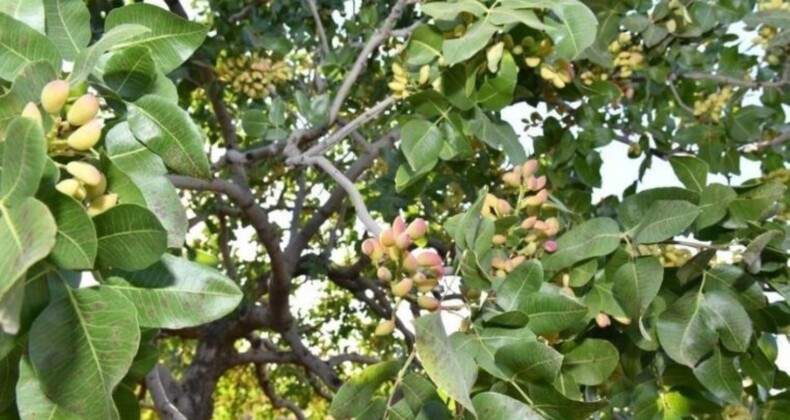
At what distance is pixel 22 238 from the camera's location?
461 millimetres

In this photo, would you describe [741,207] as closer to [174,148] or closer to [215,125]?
[174,148]

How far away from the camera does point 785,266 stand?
1048 millimetres

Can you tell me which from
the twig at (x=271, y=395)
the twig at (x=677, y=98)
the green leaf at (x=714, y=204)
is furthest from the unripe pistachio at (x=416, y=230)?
the twig at (x=271, y=395)

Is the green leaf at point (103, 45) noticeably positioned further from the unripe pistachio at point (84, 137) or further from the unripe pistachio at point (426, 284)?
the unripe pistachio at point (426, 284)

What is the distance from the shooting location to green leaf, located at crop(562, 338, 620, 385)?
0.98 m

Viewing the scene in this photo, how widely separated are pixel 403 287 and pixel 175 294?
291 millimetres

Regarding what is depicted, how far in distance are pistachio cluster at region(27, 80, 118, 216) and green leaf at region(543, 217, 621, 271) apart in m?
0.55

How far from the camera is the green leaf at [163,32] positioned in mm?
739

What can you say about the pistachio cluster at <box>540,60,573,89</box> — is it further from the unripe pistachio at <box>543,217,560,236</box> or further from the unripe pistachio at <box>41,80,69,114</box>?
the unripe pistachio at <box>41,80,69,114</box>

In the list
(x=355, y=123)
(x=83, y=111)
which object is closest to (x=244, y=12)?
(x=355, y=123)

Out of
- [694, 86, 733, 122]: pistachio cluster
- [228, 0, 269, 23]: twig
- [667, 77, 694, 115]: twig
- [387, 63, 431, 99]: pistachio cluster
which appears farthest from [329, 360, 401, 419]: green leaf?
[228, 0, 269, 23]: twig

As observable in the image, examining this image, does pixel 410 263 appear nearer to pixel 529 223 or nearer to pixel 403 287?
pixel 403 287

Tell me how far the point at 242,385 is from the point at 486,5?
18.0 feet

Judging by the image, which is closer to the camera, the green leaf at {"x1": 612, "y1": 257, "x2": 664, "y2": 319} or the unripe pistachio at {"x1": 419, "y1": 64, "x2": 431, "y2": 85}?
the green leaf at {"x1": 612, "y1": 257, "x2": 664, "y2": 319}
